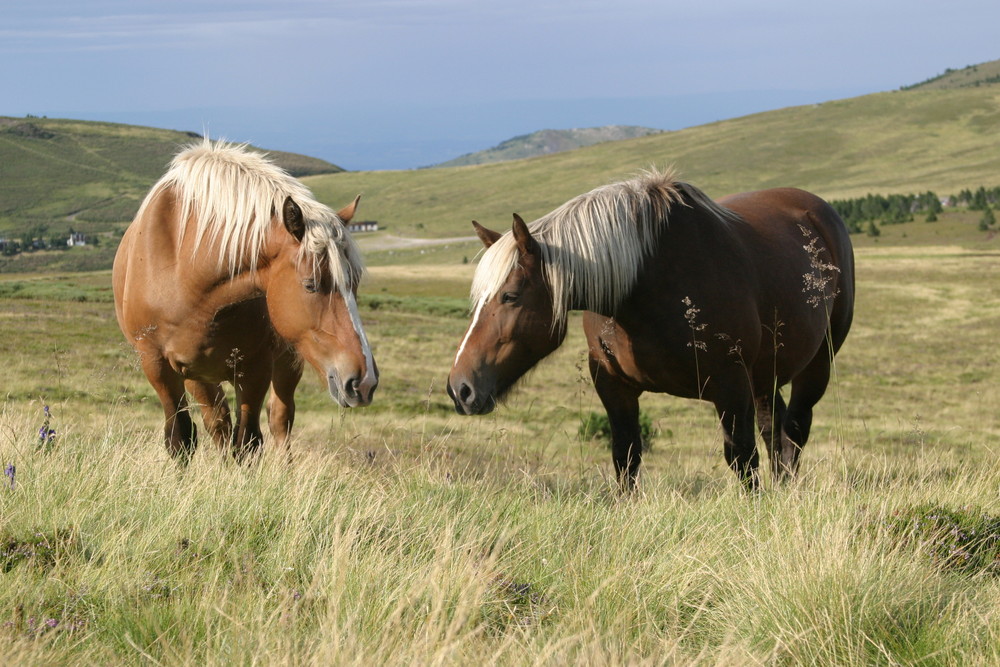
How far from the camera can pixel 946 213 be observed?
319 ft

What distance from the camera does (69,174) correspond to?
170750mm

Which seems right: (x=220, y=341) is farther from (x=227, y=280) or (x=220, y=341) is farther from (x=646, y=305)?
(x=646, y=305)

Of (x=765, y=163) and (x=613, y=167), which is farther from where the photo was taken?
(x=613, y=167)

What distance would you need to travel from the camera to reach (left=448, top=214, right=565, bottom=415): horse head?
5.24 meters

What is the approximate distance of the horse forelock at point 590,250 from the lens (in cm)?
538

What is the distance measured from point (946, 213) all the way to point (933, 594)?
343 feet

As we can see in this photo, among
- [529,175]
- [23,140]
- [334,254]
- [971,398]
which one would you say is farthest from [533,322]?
[23,140]

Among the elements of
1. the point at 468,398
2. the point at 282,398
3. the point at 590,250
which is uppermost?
the point at 590,250

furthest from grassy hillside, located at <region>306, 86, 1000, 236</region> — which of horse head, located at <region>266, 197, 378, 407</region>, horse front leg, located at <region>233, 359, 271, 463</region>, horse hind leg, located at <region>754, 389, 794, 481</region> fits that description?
horse head, located at <region>266, 197, 378, 407</region>

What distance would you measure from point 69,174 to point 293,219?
184 meters

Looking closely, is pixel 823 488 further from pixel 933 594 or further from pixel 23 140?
pixel 23 140

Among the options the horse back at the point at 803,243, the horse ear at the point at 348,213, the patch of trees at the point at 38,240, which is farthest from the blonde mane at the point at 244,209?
the patch of trees at the point at 38,240

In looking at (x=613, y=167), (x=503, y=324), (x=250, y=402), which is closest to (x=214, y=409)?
(x=250, y=402)

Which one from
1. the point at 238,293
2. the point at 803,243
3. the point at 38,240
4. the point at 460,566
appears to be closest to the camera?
the point at 460,566
